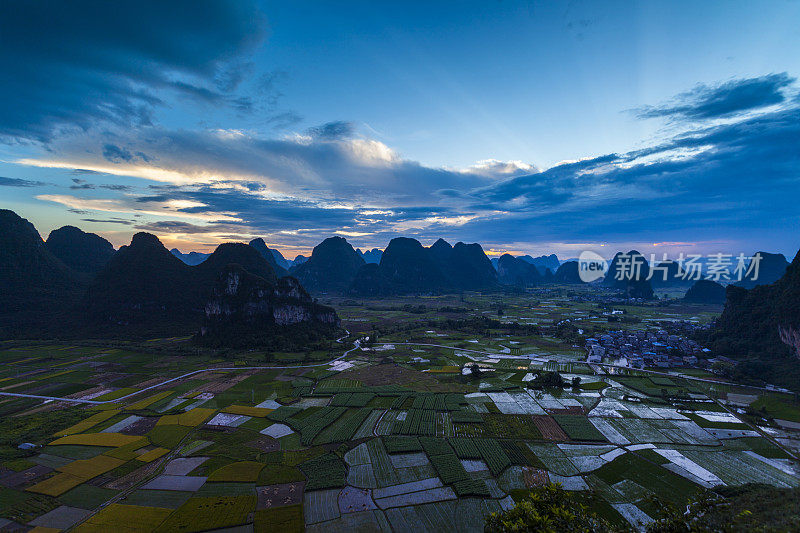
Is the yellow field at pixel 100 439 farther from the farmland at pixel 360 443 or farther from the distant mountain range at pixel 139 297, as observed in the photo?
the distant mountain range at pixel 139 297

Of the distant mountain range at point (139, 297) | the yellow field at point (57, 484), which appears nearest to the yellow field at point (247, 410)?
the yellow field at point (57, 484)

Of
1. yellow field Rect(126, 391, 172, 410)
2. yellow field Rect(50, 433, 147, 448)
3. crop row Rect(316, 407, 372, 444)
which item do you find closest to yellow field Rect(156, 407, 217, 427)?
yellow field Rect(50, 433, 147, 448)

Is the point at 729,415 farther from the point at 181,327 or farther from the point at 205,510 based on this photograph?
the point at 181,327

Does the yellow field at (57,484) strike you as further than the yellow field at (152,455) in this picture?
No

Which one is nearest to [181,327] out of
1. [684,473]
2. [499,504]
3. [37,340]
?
[37,340]

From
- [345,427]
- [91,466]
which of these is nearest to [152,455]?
→ [91,466]

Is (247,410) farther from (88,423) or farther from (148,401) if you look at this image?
(88,423)
